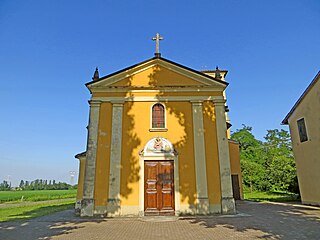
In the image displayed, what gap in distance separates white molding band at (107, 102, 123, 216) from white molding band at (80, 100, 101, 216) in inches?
33.6

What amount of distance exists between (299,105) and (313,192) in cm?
567

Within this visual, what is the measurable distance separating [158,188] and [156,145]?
7.03 feet

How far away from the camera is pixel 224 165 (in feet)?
36.8

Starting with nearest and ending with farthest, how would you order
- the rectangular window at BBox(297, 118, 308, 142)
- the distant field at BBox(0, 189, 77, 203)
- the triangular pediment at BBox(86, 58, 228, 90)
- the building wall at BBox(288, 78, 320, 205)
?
the triangular pediment at BBox(86, 58, 228, 90) < the building wall at BBox(288, 78, 320, 205) < the rectangular window at BBox(297, 118, 308, 142) < the distant field at BBox(0, 189, 77, 203)

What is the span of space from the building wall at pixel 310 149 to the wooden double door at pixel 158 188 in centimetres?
909

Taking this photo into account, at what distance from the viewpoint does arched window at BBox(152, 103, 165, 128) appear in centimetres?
1207

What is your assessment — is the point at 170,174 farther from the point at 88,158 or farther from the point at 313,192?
the point at 313,192

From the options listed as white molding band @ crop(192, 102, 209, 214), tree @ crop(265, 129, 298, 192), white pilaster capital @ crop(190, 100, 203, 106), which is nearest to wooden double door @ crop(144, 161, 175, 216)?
white molding band @ crop(192, 102, 209, 214)

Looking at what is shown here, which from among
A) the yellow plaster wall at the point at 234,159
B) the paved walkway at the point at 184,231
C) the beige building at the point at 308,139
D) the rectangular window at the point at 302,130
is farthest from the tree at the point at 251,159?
the paved walkway at the point at 184,231

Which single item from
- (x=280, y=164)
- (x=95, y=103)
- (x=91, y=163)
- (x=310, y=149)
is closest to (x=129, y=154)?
(x=91, y=163)

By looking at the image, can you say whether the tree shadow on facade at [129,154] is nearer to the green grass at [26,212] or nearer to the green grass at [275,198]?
the green grass at [26,212]

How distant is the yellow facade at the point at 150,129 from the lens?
10.9 meters

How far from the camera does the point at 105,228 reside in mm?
7938

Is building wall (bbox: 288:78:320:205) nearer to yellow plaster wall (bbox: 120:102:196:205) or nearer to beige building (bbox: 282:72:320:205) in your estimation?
beige building (bbox: 282:72:320:205)
